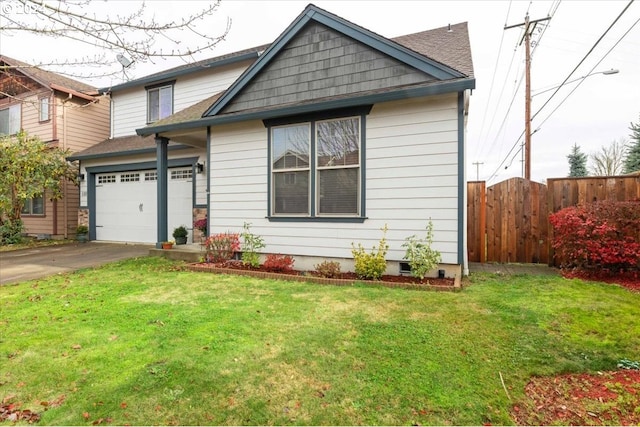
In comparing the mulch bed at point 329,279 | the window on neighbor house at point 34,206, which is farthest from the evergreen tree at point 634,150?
the window on neighbor house at point 34,206

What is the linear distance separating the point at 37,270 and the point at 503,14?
16.7m

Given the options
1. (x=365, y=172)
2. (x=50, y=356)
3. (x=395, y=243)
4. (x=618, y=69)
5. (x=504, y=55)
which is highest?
(x=504, y=55)

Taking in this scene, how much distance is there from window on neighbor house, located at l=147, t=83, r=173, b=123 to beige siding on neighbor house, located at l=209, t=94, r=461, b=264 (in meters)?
6.50

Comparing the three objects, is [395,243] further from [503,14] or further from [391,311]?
[503,14]

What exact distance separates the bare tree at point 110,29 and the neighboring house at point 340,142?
3.11 meters

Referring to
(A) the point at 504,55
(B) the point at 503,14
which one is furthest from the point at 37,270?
(A) the point at 504,55

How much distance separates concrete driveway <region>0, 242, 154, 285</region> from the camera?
6828 mm

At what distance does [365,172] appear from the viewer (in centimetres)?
609

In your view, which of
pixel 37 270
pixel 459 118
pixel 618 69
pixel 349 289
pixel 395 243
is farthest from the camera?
pixel 618 69

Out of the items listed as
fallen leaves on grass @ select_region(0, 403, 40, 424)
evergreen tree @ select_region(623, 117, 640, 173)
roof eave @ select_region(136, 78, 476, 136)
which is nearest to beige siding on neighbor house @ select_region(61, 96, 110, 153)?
roof eave @ select_region(136, 78, 476, 136)

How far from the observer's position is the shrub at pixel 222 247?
23.1ft

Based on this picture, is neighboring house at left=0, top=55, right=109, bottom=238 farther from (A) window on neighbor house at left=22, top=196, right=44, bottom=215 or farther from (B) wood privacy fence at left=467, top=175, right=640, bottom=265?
(B) wood privacy fence at left=467, top=175, right=640, bottom=265

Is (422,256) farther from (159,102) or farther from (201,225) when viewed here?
(159,102)

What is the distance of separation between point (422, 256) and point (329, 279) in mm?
1573
